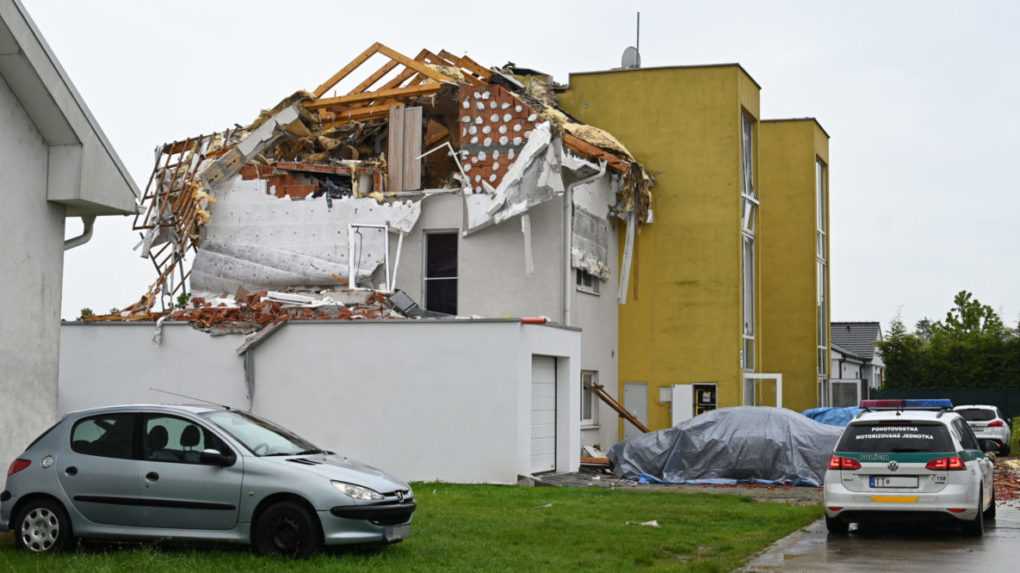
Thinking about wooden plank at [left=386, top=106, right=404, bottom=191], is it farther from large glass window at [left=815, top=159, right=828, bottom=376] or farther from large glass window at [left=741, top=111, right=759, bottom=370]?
Result: large glass window at [left=815, top=159, right=828, bottom=376]

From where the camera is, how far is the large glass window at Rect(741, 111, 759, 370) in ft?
106

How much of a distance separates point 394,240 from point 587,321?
477 cm

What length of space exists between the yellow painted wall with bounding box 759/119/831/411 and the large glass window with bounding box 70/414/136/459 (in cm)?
2804

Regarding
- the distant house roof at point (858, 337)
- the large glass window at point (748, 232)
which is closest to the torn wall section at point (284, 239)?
the large glass window at point (748, 232)

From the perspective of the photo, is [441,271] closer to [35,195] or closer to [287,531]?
[35,195]

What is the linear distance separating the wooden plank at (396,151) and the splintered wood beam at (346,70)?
5.55 ft

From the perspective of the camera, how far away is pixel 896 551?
45.8 feet

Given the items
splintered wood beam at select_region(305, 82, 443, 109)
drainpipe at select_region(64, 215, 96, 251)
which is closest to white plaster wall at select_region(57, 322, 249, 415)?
splintered wood beam at select_region(305, 82, 443, 109)

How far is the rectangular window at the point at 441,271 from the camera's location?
2788cm

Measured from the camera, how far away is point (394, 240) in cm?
2773

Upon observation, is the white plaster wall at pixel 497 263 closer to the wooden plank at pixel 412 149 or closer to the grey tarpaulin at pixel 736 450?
the wooden plank at pixel 412 149

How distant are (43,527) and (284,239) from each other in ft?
52.5

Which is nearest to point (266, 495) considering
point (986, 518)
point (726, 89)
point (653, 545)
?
point (653, 545)

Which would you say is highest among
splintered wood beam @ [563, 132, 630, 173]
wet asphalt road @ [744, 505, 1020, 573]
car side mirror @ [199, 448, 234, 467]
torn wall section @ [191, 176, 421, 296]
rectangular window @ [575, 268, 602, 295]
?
splintered wood beam @ [563, 132, 630, 173]
